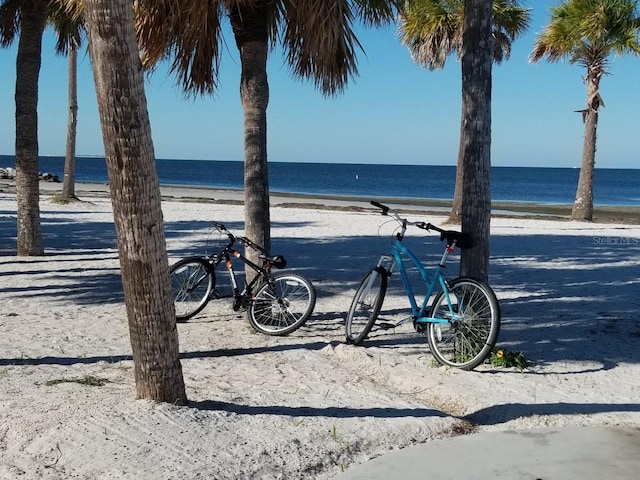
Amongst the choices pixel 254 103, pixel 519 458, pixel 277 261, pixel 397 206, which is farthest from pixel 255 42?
pixel 397 206

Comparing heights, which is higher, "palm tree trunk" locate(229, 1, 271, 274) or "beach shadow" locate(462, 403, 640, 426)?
"palm tree trunk" locate(229, 1, 271, 274)

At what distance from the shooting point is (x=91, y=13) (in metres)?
4.31

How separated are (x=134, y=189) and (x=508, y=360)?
3.56 meters

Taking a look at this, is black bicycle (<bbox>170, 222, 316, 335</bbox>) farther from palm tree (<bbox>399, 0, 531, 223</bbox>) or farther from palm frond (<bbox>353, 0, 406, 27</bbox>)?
palm tree (<bbox>399, 0, 531, 223</bbox>)

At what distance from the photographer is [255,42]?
320 inches

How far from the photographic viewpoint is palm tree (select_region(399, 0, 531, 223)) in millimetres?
22469

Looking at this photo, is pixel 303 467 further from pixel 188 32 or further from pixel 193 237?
pixel 193 237

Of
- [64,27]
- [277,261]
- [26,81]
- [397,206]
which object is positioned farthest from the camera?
[397,206]

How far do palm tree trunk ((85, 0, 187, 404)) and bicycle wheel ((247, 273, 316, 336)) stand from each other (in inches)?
110

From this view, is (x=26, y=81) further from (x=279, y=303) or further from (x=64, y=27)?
(x=279, y=303)

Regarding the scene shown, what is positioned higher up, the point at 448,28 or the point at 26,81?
the point at 448,28

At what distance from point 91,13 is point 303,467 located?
2.82 m

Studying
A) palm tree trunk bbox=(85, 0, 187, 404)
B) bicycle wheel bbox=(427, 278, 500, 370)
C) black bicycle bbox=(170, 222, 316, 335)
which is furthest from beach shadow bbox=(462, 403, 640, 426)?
black bicycle bbox=(170, 222, 316, 335)

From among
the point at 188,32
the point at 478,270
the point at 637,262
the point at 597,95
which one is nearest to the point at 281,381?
the point at 478,270
